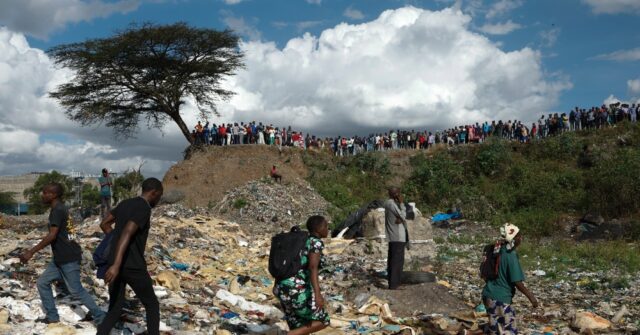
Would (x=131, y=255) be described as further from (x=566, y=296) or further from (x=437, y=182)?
(x=437, y=182)

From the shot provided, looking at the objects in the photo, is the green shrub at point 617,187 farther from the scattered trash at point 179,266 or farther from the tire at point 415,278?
the scattered trash at point 179,266

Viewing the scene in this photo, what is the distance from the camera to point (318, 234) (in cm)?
411

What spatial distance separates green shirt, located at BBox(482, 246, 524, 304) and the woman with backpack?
145 cm

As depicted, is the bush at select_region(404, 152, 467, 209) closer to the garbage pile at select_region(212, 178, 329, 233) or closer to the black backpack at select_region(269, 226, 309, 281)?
the garbage pile at select_region(212, 178, 329, 233)

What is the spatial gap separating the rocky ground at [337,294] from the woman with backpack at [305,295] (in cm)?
177

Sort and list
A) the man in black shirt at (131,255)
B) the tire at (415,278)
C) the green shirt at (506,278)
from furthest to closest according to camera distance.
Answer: the tire at (415,278)
the green shirt at (506,278)
the man in black shirt at (131,255)

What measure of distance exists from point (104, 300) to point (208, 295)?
140 centimetres

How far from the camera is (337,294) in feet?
25.5

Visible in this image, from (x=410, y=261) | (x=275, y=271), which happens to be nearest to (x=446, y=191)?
(x=410, y=261)

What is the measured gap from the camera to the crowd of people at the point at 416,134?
23.6m

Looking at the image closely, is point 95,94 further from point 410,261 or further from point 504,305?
point 504,305

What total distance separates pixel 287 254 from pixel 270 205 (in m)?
15.3

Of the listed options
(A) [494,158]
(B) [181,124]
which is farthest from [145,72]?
(A) [494,158]

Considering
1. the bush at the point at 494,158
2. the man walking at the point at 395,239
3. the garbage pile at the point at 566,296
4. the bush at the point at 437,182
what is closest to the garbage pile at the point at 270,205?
the bush at the point at 437,182
